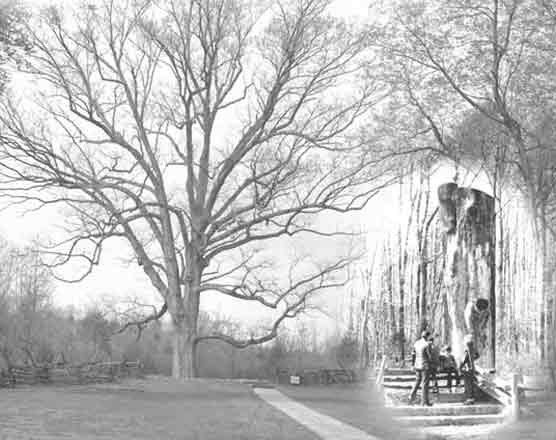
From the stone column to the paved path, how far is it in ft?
10.4

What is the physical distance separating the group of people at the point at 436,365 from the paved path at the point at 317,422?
270 cm

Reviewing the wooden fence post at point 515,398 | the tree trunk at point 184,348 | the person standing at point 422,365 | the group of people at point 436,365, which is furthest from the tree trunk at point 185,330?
the wooden fence post at point 515,398

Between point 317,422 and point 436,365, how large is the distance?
24.4 ft

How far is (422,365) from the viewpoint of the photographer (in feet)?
18.3

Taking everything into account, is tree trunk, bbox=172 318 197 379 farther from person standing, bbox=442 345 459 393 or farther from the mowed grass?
person standing, bbox=442 345 459 393

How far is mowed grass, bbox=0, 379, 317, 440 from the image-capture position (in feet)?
34.8

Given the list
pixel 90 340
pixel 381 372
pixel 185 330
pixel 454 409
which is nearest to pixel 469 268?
pixel 454 409

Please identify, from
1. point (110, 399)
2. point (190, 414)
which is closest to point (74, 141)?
point (110, 399)

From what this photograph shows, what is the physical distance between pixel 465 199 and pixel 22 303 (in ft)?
89.7

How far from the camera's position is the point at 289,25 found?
2436 centimetres

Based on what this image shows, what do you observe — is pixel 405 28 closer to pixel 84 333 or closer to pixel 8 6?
pixel 8 6

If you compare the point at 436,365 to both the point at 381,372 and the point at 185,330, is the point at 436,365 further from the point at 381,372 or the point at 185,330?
the point at 185,330

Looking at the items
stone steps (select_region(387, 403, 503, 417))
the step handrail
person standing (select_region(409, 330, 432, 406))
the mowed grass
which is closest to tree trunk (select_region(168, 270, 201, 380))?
the mowed grass

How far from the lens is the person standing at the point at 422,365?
18.4ft
